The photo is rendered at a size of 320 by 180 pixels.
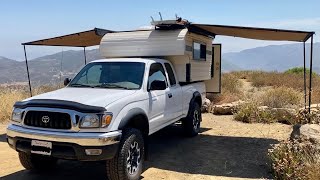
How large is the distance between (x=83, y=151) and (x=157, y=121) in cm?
206

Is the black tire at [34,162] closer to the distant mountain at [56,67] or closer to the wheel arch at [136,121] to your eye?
the wheel arch at [136,121]

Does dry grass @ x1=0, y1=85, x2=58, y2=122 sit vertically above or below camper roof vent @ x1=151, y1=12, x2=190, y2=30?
below

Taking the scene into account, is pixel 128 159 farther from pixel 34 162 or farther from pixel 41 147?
pixel 34 162

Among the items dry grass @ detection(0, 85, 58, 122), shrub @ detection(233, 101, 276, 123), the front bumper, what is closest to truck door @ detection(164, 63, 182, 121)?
the front bumper

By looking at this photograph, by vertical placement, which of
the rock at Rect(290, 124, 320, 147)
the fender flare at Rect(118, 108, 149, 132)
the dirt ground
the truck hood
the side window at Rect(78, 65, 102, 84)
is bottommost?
the dirt ground

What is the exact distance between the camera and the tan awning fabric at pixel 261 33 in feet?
27.2

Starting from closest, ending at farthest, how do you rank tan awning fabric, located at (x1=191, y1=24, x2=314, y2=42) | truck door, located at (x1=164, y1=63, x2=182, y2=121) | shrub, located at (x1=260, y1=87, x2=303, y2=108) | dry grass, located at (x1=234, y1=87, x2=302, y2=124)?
1. truck door, located at (x1=164, y1=63, x2=182, y2=121)
2. tan awning fabric, located at (x1=191, y1=24, x2=314, y2=42)
3. dry grass, located at (x1=234, y1=87, x2=302, y2=124)
4. shrub, located at (x1=260, y1=87, x2=303, y2=108)

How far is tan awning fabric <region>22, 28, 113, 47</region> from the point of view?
9859 millimetres

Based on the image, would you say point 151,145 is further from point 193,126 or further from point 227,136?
point 227,136

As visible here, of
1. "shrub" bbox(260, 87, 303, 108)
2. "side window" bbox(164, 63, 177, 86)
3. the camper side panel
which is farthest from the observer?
"shrub" bbox(260, 87, 303, 108)

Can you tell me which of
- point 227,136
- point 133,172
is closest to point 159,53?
point 227,136

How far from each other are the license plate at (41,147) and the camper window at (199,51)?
191 inches

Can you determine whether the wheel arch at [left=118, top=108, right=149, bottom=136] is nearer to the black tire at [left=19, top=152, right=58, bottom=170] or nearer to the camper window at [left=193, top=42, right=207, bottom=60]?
the black tire at [left=19, top=152, right=58, bottom=170]

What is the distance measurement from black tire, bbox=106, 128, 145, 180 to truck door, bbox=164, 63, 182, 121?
1.61 metres
